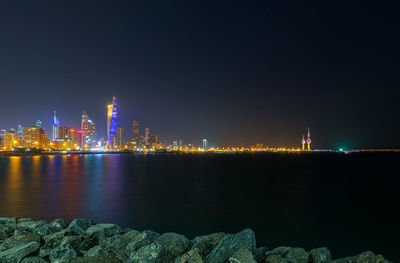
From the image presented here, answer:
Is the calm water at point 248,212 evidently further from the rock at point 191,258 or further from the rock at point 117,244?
the rock at point 191,258

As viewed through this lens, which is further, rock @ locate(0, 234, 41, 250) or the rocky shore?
rock @ locate(0, 234, 41, 250)

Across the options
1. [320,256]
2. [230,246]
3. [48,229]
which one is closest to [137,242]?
[230,246]

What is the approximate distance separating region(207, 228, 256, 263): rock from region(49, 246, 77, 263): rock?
3.66 meters

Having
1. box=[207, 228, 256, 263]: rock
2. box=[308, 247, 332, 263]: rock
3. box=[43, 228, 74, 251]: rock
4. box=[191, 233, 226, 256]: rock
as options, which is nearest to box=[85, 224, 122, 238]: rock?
box=[43, 228, 74, 251]: rock

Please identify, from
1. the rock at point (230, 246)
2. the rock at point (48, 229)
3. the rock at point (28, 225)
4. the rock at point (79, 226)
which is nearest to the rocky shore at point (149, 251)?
the rock at point (230, 246)

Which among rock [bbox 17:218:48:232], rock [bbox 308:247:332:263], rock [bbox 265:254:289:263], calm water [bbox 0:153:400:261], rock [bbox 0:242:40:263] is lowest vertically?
Result: calm water [bbox 0:153:400:261]

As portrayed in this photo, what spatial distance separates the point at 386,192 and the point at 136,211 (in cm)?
2525

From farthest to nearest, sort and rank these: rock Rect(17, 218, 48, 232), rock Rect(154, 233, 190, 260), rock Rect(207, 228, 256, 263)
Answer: rock Rect(17, 218, 48, 232) → rock Rect(154, 233, 190, 260) → rock Rect(207, 228, 256, 263)

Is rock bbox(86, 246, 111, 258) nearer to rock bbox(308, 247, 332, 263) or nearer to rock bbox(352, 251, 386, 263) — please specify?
rock bbox(308, 247, 332, 263)

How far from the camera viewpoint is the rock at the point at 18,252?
720 centimetres

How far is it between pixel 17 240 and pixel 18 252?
4.48 feet

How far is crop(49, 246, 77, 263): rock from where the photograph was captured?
289 inches

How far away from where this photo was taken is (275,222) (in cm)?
1573

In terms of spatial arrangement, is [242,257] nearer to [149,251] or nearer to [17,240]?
[149,251]
